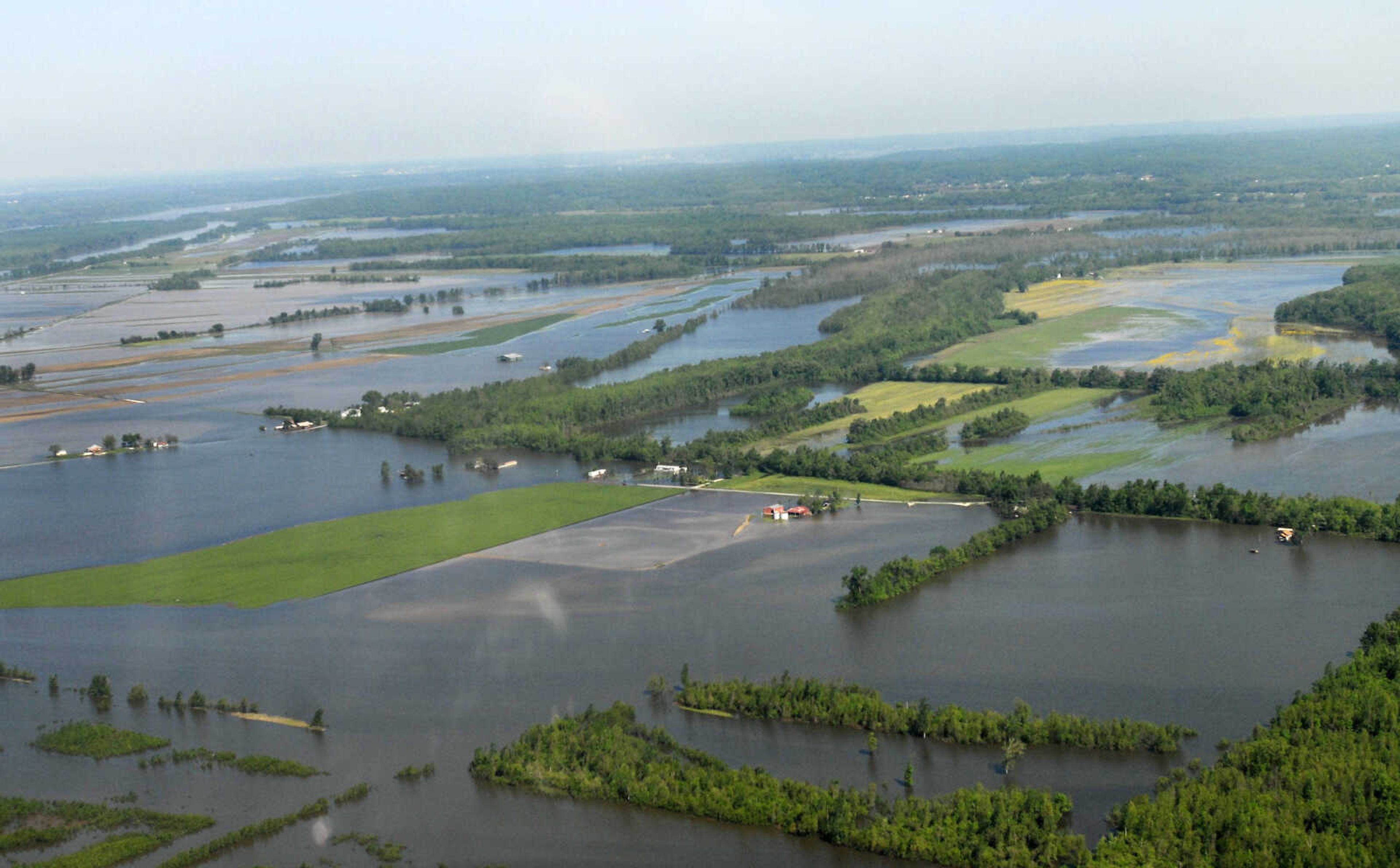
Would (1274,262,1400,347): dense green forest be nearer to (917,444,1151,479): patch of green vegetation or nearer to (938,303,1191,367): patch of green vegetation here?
(938,303,1191,367): patch of green vegetation

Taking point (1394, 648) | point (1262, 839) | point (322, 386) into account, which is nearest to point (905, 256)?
point (322, 386)

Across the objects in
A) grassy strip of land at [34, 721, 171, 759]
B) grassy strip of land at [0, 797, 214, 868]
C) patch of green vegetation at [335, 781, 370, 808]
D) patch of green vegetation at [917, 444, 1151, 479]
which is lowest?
grassy strip of land at [0, 797, 214, 868]

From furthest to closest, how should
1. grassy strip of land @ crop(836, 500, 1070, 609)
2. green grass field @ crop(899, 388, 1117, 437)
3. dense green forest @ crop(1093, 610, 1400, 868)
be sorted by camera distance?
green grass field @ crop(899, 388, 1117, 437) < grassy strip of land @ crop(836, 500, 1070, 609) < dense green forest @ crop(1093, 610, 1400, 868)

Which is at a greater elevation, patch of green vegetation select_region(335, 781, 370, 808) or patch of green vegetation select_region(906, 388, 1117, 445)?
patch of green vegetation select_region(906, 388, 1117, 445)

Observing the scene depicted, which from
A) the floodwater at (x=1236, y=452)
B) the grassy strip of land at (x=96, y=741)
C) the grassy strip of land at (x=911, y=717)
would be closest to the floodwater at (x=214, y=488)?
the grassy strip of land at (x=96, y=741)

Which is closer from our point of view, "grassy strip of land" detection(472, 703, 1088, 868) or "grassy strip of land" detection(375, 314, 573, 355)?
"grassy strip of land" detection(472, 703, 1088, 868)

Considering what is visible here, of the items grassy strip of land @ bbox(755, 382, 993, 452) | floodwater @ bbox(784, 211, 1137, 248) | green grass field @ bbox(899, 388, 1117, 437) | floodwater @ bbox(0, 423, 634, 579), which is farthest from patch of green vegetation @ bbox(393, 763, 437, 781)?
floodwater @ bbox(784, 211, 1137, 248)
